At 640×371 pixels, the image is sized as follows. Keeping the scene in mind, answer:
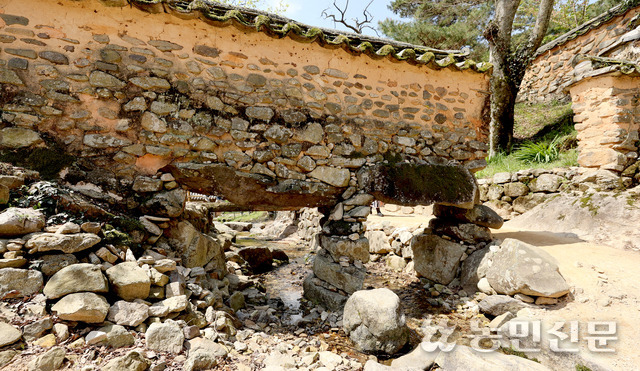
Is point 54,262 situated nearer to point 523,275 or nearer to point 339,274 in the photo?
point 339,274

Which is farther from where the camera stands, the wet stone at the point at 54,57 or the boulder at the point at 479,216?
the boulder at the point at 479,216

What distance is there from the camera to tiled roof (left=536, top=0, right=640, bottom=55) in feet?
28.3

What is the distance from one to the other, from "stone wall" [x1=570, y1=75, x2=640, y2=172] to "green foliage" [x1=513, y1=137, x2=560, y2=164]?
1.43 m

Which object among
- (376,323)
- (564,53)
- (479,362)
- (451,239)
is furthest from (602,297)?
(564,53)

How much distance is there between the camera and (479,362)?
234 centimetres

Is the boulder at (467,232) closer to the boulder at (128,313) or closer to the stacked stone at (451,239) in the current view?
the stacked stone at (451,239)

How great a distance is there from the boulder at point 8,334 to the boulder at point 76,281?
0.82 ft

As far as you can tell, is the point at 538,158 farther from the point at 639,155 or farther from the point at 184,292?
the point at 184,292

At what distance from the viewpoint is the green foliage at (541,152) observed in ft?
24.1

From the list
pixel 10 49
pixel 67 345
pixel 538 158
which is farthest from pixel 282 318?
pixel 538 158

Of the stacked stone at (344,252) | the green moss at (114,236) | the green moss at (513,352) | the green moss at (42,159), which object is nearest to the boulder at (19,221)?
the green moss at (114,236)

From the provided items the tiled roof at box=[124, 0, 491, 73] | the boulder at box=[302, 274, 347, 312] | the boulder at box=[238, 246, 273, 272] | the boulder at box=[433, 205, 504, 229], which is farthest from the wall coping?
the boulder at box=[238, 246, 273, 272]

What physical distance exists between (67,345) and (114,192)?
4.94 feet

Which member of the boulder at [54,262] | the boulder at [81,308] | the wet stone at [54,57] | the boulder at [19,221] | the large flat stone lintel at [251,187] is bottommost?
the boulder at [81,308]
